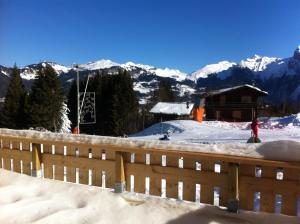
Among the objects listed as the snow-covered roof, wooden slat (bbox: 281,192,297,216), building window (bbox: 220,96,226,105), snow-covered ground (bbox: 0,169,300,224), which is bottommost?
snow-covered ground (bbox: 0,169,300,224)

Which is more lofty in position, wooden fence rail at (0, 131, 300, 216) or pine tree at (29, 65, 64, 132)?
pine tree at (29, 65, 64, 132)

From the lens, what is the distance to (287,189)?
5.39 metres

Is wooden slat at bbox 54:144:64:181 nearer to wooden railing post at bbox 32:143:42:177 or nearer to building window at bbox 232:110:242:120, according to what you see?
wooden railing post at bbox 32:143:42:177

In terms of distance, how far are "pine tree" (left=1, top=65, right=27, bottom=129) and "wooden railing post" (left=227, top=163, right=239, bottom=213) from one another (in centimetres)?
4774

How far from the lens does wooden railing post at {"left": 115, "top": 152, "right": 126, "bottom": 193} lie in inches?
264

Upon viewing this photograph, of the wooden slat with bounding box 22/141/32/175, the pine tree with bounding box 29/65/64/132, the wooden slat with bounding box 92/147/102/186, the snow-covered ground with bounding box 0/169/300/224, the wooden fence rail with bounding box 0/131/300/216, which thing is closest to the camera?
the wooden fence rail with bounding box 0/131/300/216

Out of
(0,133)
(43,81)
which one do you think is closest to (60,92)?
(43,81)

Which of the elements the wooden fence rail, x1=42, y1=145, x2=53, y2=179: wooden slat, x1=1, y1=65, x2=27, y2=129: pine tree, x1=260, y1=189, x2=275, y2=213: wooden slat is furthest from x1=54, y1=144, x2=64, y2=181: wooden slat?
x1=1, y1=65, x2=27, y2=129: pine tree

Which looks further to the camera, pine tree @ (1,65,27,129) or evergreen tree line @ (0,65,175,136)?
pine tree @ (1,65,27,129)

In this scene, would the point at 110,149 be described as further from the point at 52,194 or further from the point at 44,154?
the point at 44,154

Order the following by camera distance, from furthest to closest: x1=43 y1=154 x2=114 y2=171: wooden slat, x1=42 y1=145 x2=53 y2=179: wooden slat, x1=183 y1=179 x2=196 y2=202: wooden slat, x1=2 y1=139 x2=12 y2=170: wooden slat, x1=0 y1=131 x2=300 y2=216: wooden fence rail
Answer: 1. x1=2 y1=139 x2=12 y2=170: wooden slat
2. x1=42 y1=145 x2=53 y2=179: wooden slat
3. x1=43 y1=154 x2=114 y2=171: wooden slat
4. x1=183 y1=179 x2=196 y2=202: wooden slat
5. x1=0 y1=131 x2=300 y2=216: wooden fence rail

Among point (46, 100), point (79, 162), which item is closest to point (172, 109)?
point (46, 100)

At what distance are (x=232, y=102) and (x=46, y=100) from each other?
94.1ft

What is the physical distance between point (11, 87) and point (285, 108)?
141 feet
